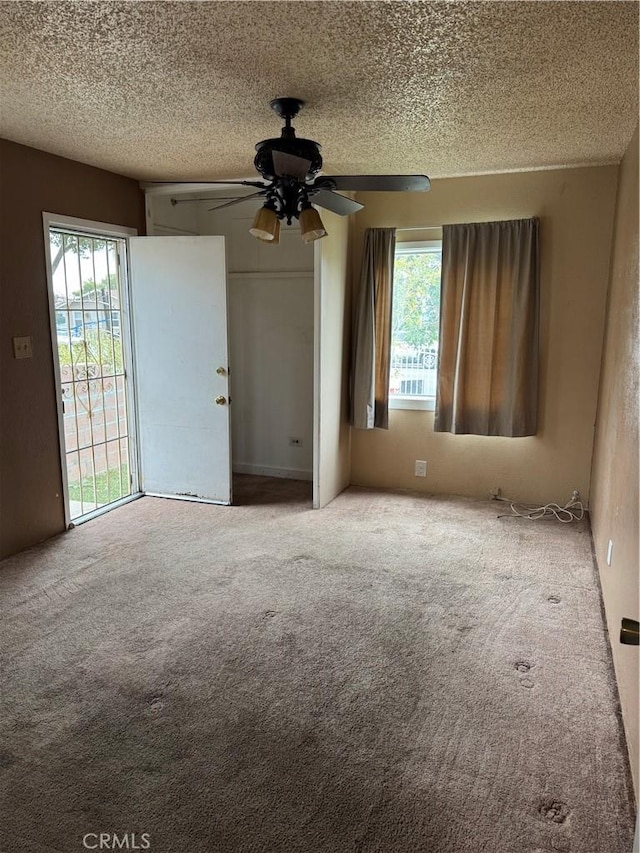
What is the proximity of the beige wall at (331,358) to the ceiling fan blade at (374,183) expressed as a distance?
1.23 metres

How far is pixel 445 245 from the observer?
445 cm

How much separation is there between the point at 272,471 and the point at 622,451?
330cm

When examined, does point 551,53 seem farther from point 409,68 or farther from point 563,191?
point 563,191

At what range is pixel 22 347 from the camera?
3584mm

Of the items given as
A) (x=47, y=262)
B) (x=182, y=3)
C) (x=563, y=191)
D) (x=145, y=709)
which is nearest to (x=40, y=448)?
(x=47, y=262)

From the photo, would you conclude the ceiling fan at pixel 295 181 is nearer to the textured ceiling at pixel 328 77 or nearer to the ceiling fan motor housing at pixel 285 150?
the ceiling fan motor housing at pixel 285 150

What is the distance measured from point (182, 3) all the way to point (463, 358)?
3.18m

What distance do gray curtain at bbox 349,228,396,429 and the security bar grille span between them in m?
1.89

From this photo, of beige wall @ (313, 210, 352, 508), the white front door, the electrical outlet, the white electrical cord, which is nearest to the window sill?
beige wall @ (313, 210, 352, 508)

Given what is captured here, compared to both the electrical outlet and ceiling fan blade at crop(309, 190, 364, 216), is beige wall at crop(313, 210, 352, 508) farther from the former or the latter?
the electrical outlet

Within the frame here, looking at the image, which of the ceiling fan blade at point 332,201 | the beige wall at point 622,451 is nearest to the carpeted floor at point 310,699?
the beige wall at point 622,451

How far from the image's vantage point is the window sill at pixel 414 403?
15.7 ft

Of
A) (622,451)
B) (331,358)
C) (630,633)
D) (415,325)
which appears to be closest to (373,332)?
(415,325)

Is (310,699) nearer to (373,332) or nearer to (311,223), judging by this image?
(311,223)
